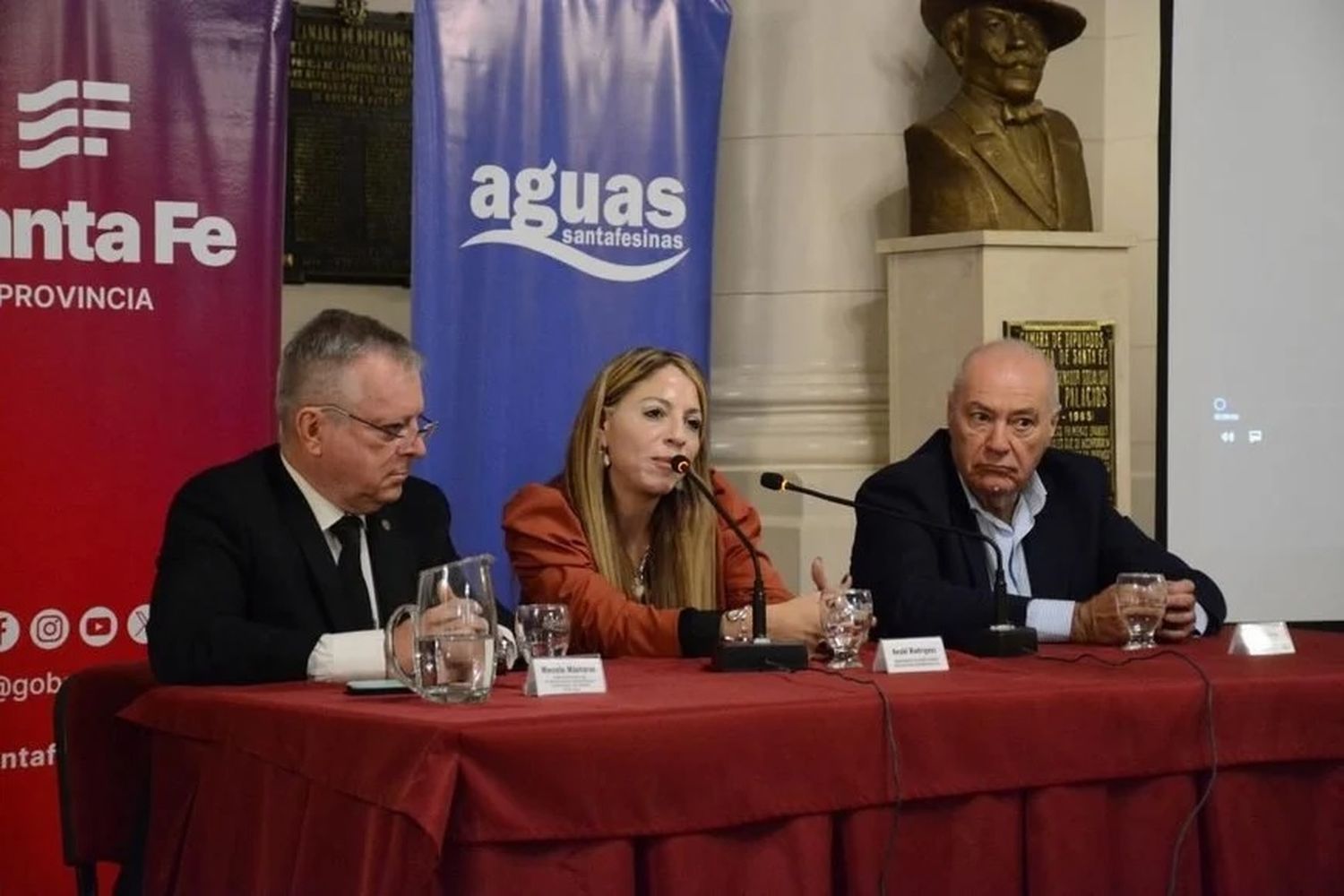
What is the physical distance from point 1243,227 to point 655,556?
2.73 meters

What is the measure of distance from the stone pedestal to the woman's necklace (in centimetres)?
204

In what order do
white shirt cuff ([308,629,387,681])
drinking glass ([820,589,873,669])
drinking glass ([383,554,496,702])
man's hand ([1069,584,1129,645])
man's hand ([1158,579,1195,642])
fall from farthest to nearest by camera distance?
1. man's hand ([1158,579,1195,642])
2. man's hand ([1069,584,1129,645])
3. drinking glass ([820,589,873,669])
4. white shirt cuff ([308,629,387,681])
5. drinking glass ([383,554,496,702])

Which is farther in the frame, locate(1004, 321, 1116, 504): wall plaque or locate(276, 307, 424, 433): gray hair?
locate(1004, 321, 1116, 504): wall plaque

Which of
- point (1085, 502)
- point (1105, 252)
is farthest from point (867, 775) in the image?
point (1105, 252)

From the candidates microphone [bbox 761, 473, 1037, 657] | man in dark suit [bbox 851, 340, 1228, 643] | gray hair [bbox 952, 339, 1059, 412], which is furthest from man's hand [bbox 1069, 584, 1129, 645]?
gray hair [bbox 952, 339, 1059, 412]

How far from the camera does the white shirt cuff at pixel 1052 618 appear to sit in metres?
3.67

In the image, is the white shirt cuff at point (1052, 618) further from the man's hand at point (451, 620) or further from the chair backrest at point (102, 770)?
the chair backrest at point (102, 770)

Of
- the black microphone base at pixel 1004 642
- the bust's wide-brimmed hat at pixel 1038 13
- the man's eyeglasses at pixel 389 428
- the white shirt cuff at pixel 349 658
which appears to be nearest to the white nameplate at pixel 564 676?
the white shirt cuff at pixel 349 658

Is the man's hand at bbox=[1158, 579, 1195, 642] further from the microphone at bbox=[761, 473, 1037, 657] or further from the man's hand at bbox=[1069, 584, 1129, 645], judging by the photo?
the microphone at bbox=[761, 473, 1037, 657]

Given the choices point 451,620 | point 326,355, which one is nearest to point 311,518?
point 326,355

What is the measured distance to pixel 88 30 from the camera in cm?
466

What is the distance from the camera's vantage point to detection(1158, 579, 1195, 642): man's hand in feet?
12.2

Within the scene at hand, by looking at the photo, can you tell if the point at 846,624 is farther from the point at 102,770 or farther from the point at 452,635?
the point at 102,770

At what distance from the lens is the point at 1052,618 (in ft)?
12.1
